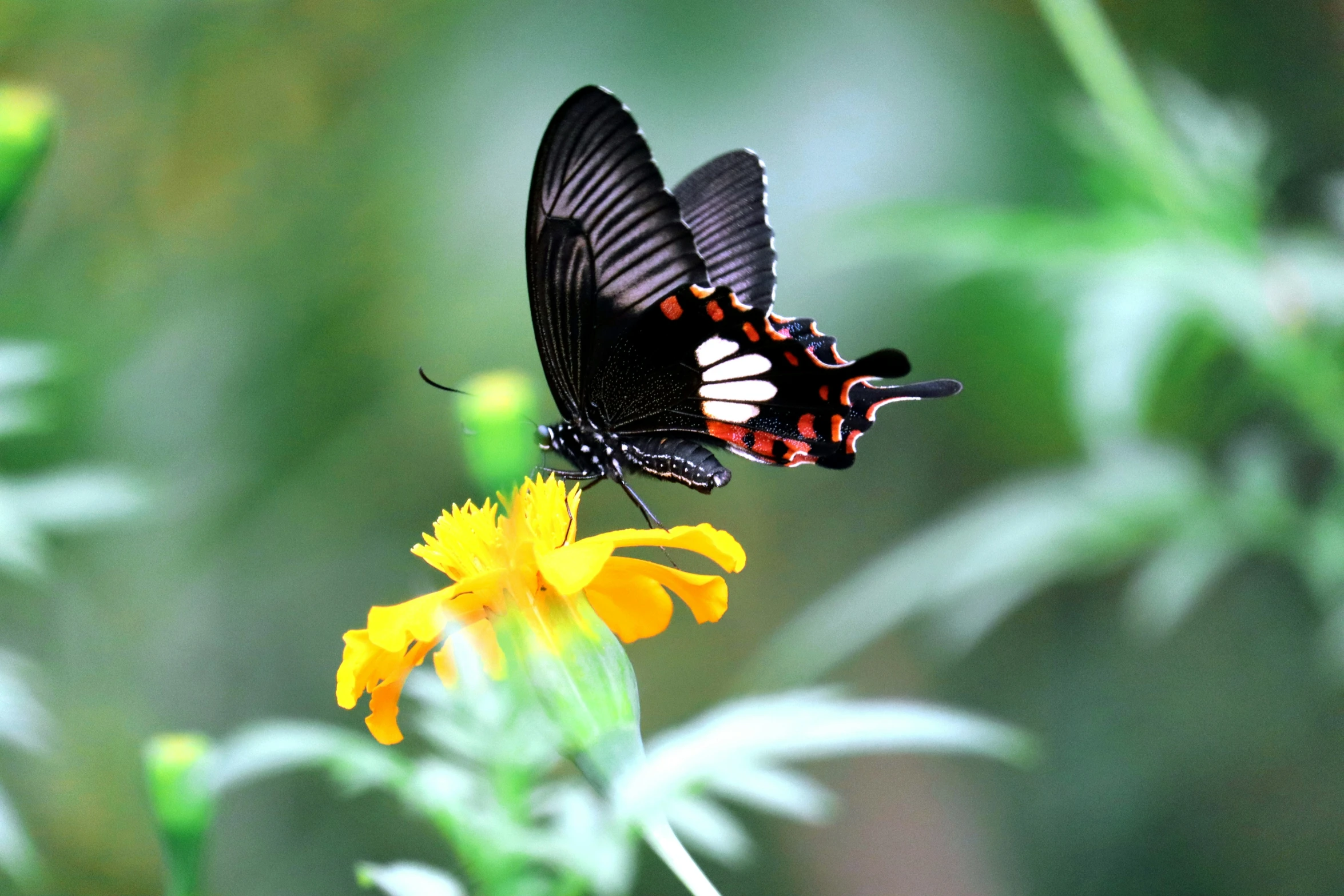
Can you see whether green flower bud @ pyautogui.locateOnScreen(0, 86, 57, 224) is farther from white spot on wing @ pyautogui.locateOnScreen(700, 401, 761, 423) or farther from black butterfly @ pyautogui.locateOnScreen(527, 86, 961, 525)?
white spot on wing @ pyautogui.locateOnScreen(700, 401, 761, 423)

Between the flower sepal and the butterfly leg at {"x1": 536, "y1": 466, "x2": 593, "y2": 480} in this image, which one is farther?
the butterfly leg at {"x1": 536, "y1": 466, "x2": 593, "y2": 480}

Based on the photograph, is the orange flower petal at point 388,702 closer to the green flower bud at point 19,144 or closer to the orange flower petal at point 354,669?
the orange flower petal at point 354,669

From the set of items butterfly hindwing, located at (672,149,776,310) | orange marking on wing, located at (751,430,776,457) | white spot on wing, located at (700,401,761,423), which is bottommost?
orange marking on wing, located at (751,430,776,457)

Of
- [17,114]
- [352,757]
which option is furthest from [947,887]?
[17,114]

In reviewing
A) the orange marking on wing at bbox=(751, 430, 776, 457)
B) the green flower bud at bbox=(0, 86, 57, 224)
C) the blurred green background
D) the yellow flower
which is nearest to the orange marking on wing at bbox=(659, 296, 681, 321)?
the orange marking on wing at bbox=(751, 430, 776, 457)

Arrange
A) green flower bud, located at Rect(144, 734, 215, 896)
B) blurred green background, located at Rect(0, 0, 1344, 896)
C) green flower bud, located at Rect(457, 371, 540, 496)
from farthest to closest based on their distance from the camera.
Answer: blurred green background, located at Rect(0, 0, 1344, 896), green flower bud, located at Rect(144, 734, 215, 896), green flower bud, located at Rect(457, 371, 540, 496)

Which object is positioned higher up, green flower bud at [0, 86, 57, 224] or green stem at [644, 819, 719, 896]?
green flower bud at [0, 86, 57, 224]

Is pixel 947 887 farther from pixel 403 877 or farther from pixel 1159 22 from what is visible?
pixel 403 877
